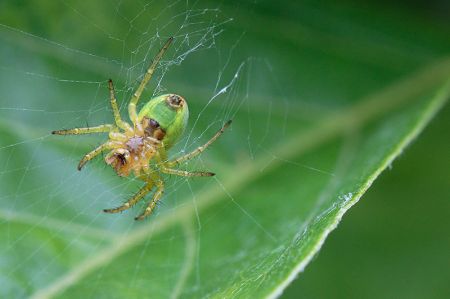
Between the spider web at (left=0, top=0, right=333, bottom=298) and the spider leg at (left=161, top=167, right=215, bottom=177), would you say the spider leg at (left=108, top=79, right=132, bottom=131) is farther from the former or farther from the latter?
the spider leg at (left=161, top=167, right=215, bottom=177)

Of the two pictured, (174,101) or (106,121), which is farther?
(106,121)

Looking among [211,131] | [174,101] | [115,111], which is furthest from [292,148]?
[115,111]

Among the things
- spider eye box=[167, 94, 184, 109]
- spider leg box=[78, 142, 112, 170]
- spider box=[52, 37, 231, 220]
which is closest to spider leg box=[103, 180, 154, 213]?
spider box=[52, 37, 231, 220]

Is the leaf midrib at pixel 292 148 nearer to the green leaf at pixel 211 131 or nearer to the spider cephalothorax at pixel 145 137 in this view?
the green leaf at pixel 211 131

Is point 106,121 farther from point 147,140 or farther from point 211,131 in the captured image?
point 211,131

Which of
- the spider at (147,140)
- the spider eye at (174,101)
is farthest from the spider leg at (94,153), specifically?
the spider eye at (174,101)
